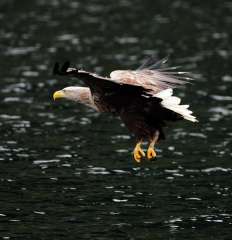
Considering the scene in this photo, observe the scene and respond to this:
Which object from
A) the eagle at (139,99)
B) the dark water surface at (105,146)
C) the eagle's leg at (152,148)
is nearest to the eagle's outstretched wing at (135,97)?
the eagle at (139,99)

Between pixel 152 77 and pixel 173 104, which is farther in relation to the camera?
pixel 152 77

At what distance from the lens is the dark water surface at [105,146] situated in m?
14.7

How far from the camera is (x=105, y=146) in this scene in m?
20.4

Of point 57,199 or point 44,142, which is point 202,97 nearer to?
point 44,142

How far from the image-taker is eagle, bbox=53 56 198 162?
47.4ft

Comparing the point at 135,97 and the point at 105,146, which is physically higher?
the point at 135,97

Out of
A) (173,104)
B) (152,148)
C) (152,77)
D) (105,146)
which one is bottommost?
(105,146)

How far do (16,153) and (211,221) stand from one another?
627 centimetres

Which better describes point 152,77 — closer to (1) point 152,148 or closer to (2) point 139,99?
(2) point 139,99

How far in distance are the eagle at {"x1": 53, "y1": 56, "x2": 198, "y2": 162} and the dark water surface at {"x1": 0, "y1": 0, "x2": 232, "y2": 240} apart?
1.51 meters

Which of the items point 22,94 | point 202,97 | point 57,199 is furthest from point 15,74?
point 57,199

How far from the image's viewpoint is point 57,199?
16078 millimetres

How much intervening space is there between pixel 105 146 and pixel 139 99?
18.2 feet

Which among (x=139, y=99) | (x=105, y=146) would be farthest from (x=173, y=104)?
(x=105, y=146)
